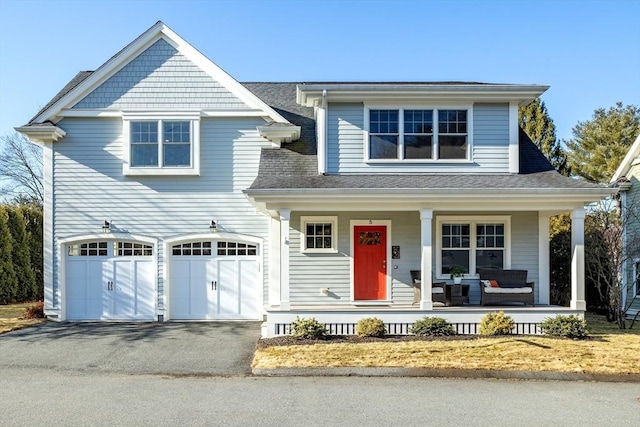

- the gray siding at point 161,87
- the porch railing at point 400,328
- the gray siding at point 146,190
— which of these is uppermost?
the gray siding at point 161,87

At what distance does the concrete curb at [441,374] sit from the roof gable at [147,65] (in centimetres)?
759

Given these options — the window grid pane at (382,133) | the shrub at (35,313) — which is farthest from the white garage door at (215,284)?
the window grid pane at (382,133)

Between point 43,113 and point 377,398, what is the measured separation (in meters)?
12.3

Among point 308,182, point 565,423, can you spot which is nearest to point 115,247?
point 308,182

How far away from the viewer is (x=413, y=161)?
12680 millimetres

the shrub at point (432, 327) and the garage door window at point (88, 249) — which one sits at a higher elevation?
the garage door window at point (88, 249)

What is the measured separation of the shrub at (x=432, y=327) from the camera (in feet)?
36.1

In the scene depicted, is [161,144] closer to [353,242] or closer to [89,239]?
[89,239]

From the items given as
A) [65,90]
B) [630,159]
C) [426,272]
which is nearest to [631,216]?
[630,159]

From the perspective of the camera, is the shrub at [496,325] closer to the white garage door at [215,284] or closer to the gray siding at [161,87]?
the white garage door at [215,284]

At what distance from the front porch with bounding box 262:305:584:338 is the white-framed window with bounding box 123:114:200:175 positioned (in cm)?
538

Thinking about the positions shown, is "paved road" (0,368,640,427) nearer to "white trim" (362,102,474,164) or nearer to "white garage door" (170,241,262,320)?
"white garage door" (170,241,262,320)

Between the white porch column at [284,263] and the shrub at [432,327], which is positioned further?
the white porch column at [284,263]

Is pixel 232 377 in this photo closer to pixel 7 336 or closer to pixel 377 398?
pixel 377 398
